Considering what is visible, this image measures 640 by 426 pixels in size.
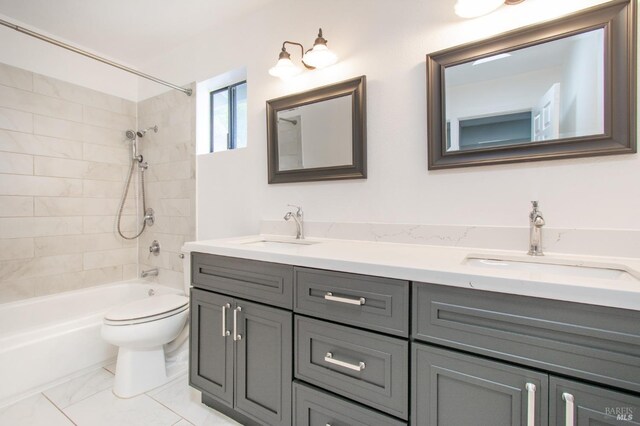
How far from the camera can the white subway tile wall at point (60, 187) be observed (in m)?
2.08

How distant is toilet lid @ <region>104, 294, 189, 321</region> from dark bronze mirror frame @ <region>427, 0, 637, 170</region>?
1823mm

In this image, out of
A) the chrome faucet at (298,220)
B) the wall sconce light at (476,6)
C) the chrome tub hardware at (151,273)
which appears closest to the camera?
the wall sconce light at (476,6)

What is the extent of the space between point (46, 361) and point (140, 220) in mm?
1306

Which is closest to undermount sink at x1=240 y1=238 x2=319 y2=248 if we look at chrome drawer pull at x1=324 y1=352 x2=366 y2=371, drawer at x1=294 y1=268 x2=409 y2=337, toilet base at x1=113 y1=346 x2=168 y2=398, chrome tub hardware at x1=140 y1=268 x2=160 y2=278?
drawer at x1=294 y1=268 x2=409 y2=337

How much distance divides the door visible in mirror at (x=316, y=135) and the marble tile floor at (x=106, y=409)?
4.77 ft

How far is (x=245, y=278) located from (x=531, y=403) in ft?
3.55

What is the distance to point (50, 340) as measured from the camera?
179cm

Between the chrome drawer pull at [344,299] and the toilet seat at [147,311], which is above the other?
the chrome drawer pull at [344,299]

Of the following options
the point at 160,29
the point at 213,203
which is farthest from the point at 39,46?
the point at 213,203

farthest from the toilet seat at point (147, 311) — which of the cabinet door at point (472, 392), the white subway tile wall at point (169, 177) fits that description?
the cabinet door at point (472, 392)

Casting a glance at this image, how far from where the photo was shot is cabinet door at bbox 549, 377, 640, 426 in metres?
Result: 0.69

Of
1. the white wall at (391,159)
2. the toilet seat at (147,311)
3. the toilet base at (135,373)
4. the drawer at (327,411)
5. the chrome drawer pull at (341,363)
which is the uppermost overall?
the white wall at (391,159)

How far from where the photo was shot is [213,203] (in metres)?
2.22

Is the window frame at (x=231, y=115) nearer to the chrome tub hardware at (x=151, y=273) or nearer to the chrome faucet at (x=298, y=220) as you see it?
the chrome faucet at (x=298, y=220)
